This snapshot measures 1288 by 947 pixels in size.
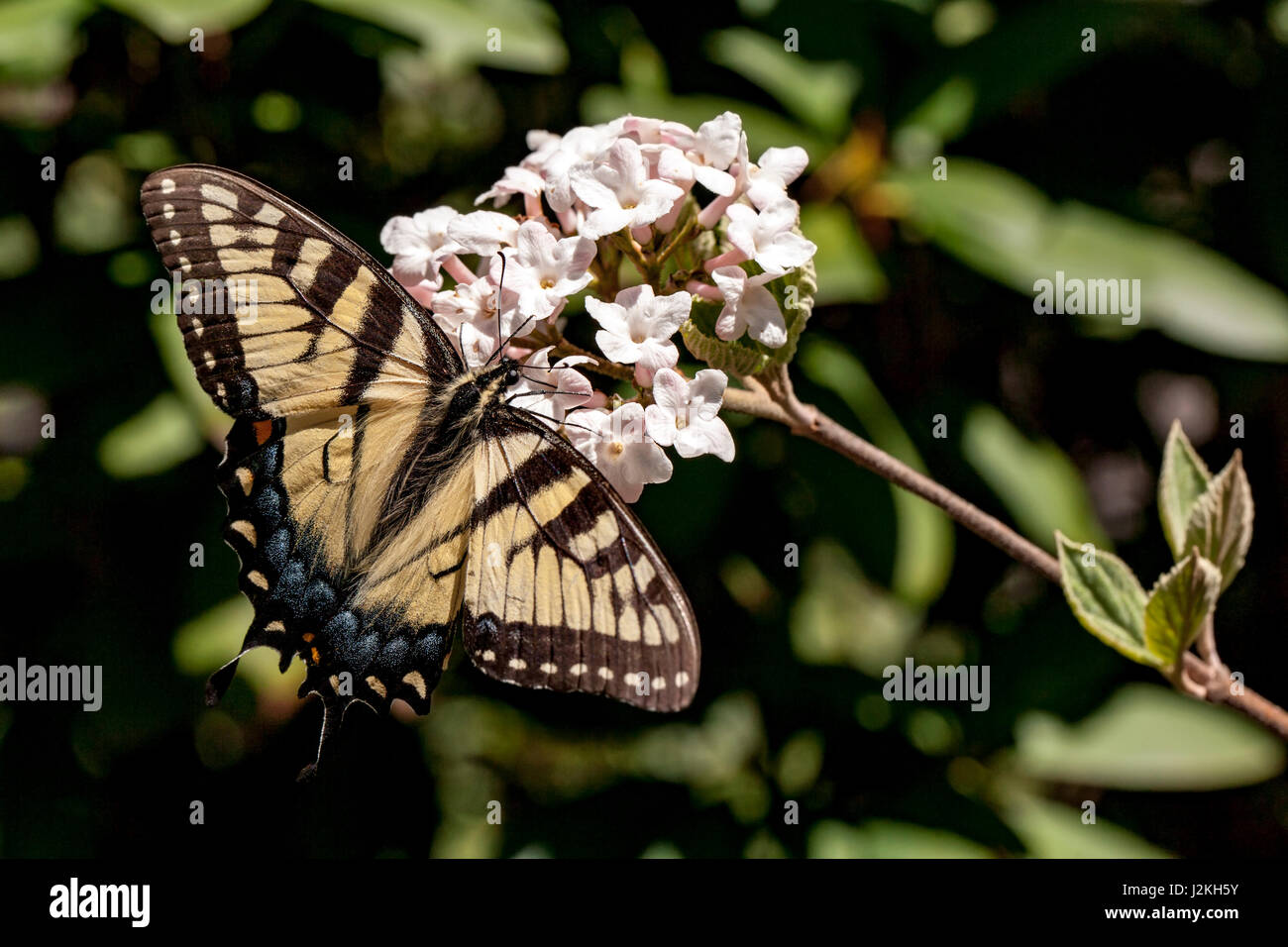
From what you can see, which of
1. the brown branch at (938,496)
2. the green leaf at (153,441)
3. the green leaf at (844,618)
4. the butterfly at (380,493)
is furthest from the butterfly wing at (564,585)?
the green leaf at (844,618)

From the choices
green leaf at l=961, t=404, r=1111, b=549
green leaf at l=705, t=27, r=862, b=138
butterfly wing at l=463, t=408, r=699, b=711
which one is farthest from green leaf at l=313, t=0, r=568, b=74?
green leaf at l=961, t=404, r=1111, b=549

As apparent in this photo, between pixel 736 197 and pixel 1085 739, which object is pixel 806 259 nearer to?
pixel 736 197

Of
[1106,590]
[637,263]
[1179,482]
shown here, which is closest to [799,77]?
[637,263]

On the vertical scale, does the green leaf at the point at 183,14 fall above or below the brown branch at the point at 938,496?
above

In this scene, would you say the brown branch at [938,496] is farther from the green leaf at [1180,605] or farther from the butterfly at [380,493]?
the butterfly at [380,493]

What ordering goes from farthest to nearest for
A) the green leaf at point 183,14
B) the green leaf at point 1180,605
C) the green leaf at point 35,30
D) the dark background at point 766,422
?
the dark background at point 766,422, the green leaf at point 35,30, the green leaf at point 183,14, the green leaf at point 1180,605

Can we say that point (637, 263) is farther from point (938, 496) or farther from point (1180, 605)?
point (1180, 605)

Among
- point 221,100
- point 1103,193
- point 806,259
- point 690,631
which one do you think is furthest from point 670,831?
point 221,100

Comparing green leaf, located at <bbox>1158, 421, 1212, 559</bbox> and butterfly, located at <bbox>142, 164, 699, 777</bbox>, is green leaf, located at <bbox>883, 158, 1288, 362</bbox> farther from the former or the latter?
butterfly, located at <bbox>142, 164, 699, 777</bbox>
